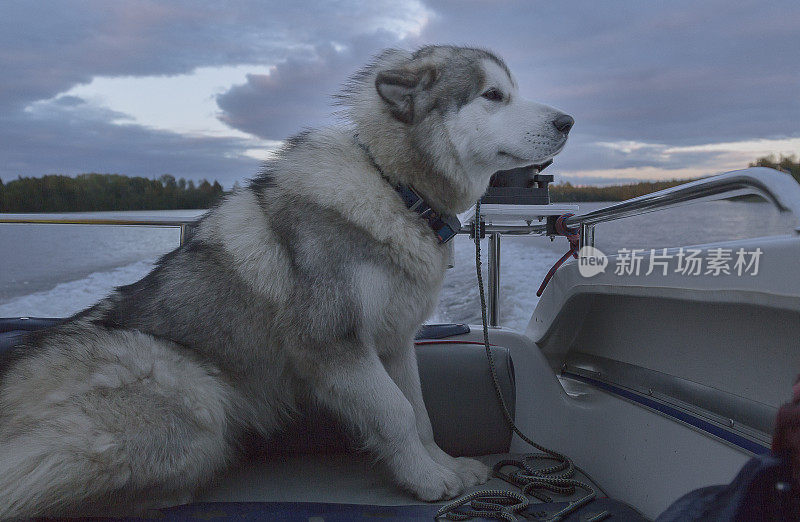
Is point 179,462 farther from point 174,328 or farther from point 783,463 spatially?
point 783,463

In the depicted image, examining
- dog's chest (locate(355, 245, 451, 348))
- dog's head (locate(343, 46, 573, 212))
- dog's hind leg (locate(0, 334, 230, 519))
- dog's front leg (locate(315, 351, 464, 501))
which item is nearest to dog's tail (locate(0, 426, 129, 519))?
dog's hind leg (locate(0, 334, 230, 519))

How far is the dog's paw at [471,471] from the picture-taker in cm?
164

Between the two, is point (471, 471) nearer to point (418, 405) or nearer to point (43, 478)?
point (418, 405)

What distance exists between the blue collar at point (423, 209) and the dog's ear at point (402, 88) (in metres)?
0.16

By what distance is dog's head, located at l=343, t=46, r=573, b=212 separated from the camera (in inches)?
66.6

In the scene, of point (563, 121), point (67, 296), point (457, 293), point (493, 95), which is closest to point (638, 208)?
point (563, 121)

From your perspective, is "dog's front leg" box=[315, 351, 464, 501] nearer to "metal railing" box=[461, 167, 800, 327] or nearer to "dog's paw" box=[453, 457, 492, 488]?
"dog's paw" box=[453, 457, 492, 488]

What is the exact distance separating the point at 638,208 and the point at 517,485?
33.6 inches

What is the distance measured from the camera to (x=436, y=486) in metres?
1.51

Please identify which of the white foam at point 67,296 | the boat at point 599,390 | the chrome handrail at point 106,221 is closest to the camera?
the boat at point 599,390

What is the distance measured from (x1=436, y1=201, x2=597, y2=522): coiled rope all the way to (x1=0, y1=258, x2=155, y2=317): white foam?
7.76 m

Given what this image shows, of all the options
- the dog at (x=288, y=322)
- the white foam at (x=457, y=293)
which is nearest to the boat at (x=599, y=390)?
the dog at (x=288, y=322)

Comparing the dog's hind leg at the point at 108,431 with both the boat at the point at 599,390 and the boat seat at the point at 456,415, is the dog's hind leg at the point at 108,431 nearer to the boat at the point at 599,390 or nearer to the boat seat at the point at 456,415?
the boat at the point at 599,390

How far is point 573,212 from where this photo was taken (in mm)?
1998
